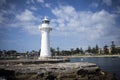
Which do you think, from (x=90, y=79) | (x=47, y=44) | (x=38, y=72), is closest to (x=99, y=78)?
(x=90, y=79)

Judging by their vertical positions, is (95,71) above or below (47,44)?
below

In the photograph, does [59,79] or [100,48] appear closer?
[59,79]

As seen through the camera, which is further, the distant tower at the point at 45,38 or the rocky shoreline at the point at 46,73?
the distant tower at the point at 45,38

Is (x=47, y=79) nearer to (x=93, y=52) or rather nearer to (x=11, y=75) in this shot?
(x=11, y=75)

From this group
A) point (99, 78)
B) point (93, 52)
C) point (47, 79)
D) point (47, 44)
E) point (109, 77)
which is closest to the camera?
point (47, 79)

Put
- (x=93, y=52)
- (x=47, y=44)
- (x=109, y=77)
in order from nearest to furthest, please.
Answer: (x=109, y=77), (x=47, y=44), (x=93, y=52)

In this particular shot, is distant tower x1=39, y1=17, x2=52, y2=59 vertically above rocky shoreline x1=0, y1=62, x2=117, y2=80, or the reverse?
distant tower x1=39, y1=17, x2=52, y2=59

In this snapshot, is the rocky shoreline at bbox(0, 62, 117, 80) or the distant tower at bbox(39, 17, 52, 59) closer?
the rocky shoreline at bbox(0, 62, 117, 80)

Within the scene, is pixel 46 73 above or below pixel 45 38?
below

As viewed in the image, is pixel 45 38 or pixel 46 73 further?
pixel 45 38

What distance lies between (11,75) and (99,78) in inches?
418

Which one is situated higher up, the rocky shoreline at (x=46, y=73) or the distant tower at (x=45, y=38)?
the distant tower at (x=45, y=38)

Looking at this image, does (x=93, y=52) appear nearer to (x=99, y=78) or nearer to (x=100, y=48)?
(x=100, y=48)

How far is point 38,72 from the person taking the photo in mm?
26531
